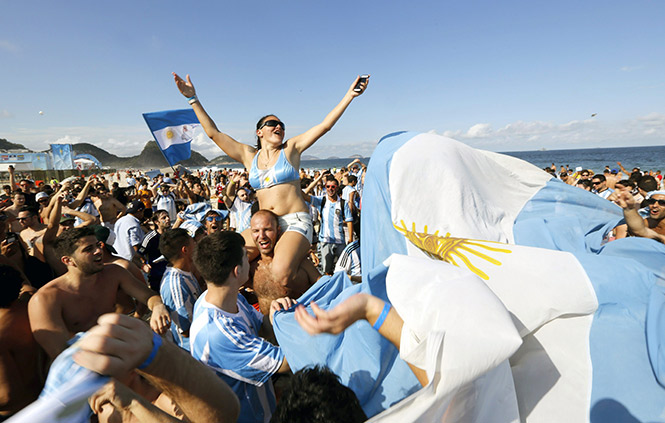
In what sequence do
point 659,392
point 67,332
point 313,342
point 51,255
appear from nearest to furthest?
point 659,392, point 313,342, point 67,332, point 51,255

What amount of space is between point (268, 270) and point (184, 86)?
6.27 feet

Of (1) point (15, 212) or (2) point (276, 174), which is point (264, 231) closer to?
(2) point (276, 174)

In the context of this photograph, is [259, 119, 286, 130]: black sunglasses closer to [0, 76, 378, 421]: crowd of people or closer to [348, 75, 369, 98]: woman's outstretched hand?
[0, 76, 378, 421]: crowd of people

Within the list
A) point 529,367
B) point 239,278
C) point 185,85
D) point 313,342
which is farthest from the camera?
point 185,85

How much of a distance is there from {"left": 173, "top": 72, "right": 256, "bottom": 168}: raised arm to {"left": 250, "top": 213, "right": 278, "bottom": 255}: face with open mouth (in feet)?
2.12

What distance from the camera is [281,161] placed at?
281 cm

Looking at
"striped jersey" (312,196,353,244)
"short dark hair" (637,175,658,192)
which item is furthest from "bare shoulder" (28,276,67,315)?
"short dark hair" (637,175,658,192)

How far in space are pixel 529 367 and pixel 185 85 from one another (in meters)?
3.35

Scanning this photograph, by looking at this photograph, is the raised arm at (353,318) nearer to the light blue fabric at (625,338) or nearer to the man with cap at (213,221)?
the light blue fabric at (625,338)

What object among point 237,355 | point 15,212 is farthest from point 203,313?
point 15,212

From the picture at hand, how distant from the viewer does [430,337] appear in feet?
3.49

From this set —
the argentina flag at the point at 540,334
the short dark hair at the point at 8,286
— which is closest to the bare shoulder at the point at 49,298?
the short dark hair at the point at 8,286

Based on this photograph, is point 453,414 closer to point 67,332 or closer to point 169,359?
point 169,359

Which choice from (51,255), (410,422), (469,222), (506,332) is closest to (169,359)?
(410,422)
